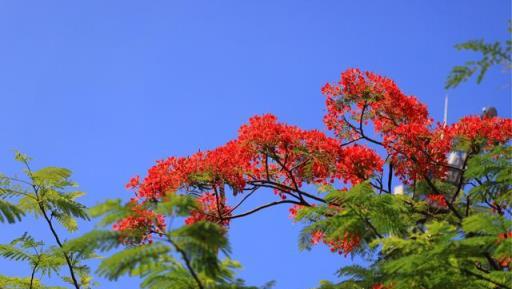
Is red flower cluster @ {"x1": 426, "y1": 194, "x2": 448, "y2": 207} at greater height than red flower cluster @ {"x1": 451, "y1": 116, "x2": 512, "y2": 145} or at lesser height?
lesser

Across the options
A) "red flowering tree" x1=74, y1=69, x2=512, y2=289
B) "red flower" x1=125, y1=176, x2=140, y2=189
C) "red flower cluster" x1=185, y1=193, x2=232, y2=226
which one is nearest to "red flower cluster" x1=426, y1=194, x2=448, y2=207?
"red flowering tree" x1=74, y1=69, x2=512, y2=289

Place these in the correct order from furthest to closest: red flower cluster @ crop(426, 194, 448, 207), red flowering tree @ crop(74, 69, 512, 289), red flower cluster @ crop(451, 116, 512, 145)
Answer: red flower cluster @ crop(426, 194, 448, 207)
red flower cluster @ crop(451, 116, 512, 145)
red flowering tree @ crop(74, 69, 512, 289)

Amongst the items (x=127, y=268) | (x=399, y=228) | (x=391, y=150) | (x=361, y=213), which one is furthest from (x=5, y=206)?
(x=391, y=150)

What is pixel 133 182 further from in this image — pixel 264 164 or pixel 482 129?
pixel 482 129

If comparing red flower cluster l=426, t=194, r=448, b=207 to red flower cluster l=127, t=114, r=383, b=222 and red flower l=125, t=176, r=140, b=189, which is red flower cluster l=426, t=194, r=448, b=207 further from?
red flower l=125, t=176, r=140, b=189

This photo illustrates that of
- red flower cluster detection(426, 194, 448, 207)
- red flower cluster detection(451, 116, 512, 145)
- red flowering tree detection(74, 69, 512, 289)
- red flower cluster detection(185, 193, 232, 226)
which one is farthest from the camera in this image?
red flower cluster detection(426, 194, 448, 207)

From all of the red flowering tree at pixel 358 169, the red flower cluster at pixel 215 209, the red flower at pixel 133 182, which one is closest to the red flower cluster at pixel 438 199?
the red flowering tree at pixel 358 169

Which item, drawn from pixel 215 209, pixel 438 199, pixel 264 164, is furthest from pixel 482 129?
pixel 215 209

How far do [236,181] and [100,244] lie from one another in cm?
627

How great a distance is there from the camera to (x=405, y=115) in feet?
40.3

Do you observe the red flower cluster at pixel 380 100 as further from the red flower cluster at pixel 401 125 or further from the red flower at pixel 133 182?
the red flower at pixel 133 182

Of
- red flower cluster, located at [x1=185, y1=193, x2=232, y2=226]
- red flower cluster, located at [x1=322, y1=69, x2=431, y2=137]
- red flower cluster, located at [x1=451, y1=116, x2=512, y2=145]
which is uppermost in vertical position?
red flower cluster, located at [x1=322, y1=69, x2=431, y2=137]

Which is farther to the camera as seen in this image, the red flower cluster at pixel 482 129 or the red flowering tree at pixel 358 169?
the red flower cluster at pixel 482 129

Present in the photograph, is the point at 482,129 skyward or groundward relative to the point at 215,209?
skyward
